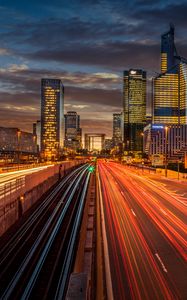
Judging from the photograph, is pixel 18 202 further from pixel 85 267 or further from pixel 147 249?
pixel 85 267

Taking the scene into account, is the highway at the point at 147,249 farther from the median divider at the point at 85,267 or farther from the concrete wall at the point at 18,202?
the concrete wall at the point at 18,202

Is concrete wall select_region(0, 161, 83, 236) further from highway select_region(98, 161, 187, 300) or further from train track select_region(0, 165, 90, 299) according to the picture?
highway select_region(98, 161, 187, 300)

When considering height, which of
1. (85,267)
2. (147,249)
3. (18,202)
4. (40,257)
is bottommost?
(40,257)

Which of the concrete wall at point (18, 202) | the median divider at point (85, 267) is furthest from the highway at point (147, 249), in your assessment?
the concrete wall at point (18, 202)

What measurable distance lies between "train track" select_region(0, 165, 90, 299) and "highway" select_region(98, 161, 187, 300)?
2.14 m

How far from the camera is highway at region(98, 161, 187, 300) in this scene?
48.7 ft

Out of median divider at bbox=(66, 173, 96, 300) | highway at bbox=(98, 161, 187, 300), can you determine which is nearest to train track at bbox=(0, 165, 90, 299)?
median divider at bbox=(66, 173, 96, 300)

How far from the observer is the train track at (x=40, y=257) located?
51.3 ft

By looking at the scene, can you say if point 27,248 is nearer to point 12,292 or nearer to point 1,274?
point 1,274

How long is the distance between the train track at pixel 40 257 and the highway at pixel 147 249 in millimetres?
2137

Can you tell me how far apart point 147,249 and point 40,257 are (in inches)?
209

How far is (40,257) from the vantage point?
66.6ft

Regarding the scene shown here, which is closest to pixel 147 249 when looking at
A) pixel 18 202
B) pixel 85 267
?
pixel 85 267

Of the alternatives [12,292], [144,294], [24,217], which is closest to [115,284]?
[144,294]
